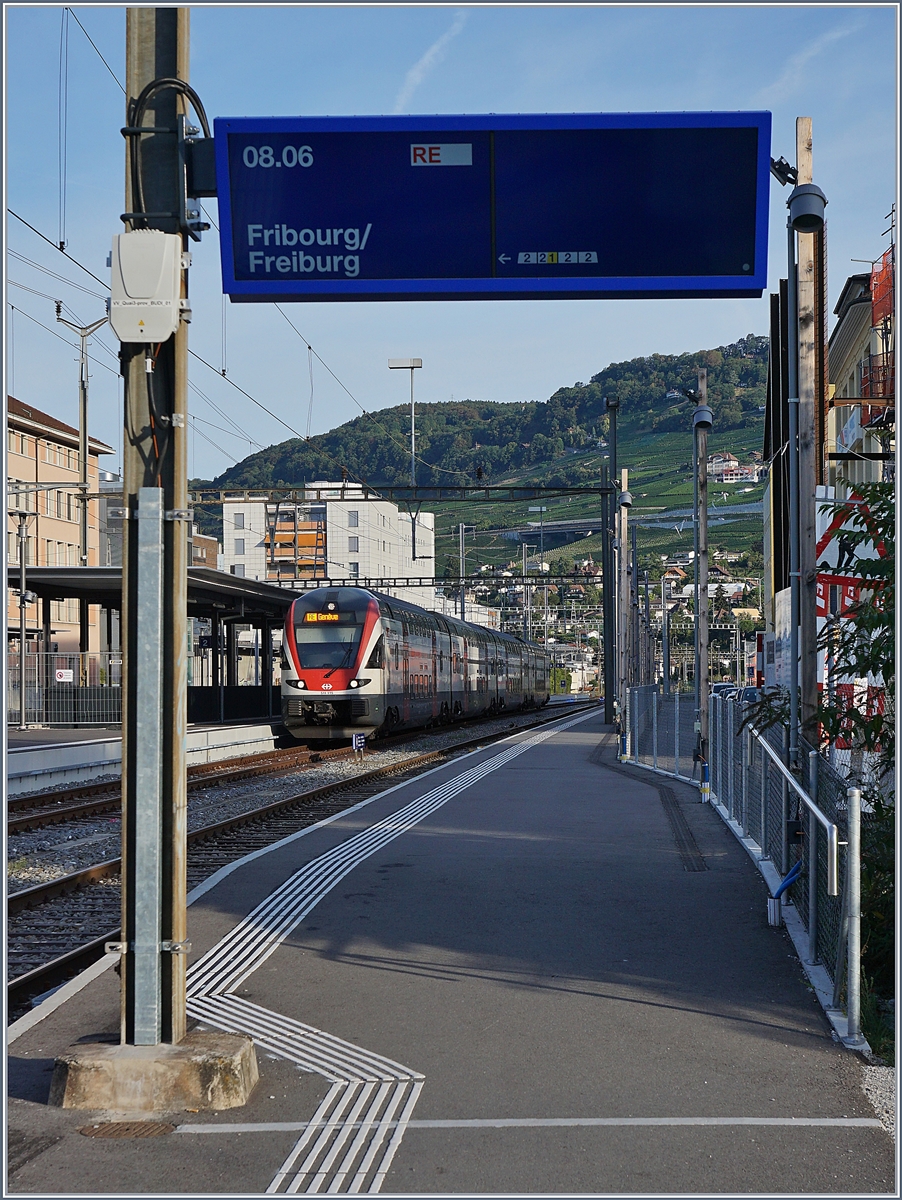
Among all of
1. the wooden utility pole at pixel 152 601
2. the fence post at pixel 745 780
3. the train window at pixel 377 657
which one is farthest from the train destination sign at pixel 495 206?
the train window at pixel 377 657

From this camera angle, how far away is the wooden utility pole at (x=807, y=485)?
31.5 ft

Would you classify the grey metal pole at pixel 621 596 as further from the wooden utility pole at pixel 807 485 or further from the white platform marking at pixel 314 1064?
the white platform marking at pixel 314 1064

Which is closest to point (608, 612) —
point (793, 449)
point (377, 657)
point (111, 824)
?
point (377, 657)

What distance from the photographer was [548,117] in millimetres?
7285

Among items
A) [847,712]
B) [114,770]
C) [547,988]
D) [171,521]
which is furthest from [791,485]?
[114,770]

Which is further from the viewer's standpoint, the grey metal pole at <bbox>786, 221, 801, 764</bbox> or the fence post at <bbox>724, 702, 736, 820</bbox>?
the fence post at <bbox>724, 702, 736, 820</bbox>

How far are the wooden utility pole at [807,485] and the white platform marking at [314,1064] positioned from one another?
401cm

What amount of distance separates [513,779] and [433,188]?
14.2 m

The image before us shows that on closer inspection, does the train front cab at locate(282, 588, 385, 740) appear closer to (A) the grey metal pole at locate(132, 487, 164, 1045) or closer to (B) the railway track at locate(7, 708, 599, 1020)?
(B) the railway track at locate(7, 708, 599, 1020)

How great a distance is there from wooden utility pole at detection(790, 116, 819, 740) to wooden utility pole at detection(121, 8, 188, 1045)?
5246mm

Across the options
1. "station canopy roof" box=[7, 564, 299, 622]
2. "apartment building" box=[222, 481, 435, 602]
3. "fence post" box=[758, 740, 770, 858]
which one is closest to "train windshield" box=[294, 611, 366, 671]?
"station canopy roof" box=[7, 564, 299, 622]

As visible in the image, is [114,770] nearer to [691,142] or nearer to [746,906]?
[746,906]

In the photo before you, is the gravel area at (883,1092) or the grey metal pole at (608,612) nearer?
the gravel area at (883,1092)

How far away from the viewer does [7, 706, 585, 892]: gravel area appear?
499 inches
